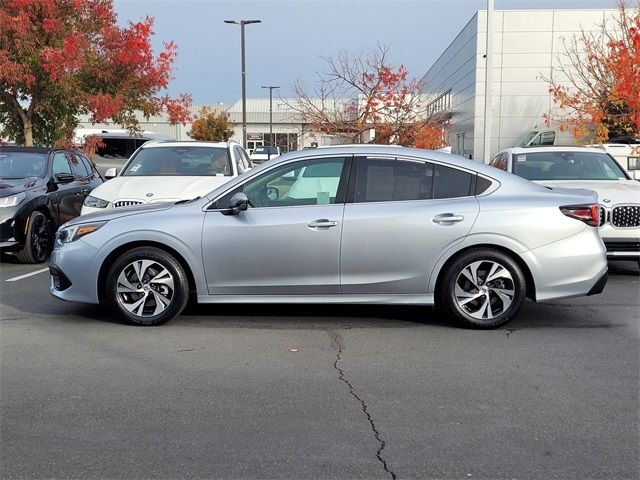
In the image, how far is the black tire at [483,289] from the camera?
604cm

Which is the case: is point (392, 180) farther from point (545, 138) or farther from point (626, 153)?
point (545, 138)

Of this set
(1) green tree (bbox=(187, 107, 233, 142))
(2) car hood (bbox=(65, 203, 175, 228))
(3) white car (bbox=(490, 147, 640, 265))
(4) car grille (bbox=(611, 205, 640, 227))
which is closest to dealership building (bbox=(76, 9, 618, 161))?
(1) green tree (bbox=(187, 107, 233, 142))

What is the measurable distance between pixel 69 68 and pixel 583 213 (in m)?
13.2

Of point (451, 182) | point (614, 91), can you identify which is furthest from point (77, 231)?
point (614, 91)

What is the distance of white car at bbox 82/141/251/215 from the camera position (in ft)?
29.2

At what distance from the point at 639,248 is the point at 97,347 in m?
6.41

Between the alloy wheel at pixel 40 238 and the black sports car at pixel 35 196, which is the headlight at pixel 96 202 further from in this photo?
the alloy wheel at pixel 40 238

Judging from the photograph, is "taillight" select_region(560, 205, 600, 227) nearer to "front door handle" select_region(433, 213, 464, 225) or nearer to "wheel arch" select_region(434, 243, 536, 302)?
"wheel arch" select_region(434, 243, 536, 302)

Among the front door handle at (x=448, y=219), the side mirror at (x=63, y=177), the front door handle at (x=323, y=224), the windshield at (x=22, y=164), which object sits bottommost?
the front door handle at (x=323, y=224)

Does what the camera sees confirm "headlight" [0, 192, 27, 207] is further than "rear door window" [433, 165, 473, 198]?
Yes

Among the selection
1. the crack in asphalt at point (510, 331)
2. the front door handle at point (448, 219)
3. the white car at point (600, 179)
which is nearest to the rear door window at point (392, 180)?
the front door handle at point (448, 219)

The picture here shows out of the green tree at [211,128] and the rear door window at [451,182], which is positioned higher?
the green tree at [211,128]

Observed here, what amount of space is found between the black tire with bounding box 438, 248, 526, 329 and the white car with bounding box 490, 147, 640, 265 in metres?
2.88

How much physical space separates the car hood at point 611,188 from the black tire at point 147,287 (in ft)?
15.8
